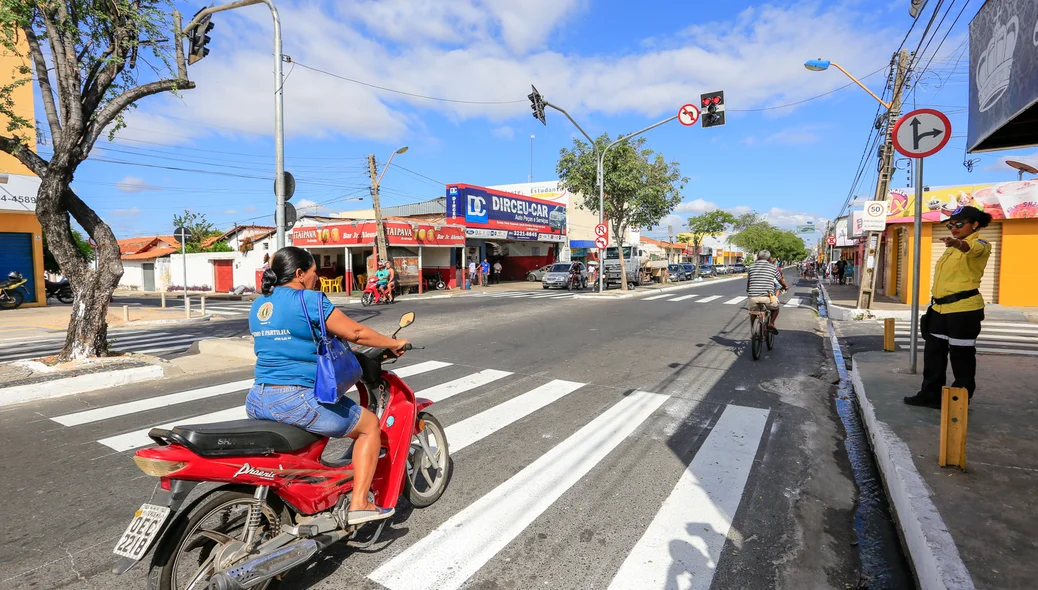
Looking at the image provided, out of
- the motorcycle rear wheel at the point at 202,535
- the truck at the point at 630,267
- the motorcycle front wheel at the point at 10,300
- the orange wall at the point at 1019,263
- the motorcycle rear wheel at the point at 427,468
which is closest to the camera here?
the motorcycle rear wheel at the point at 202,535

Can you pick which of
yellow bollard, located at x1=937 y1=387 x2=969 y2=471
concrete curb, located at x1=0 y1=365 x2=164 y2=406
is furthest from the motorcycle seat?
concrete curb, located at x1=0 y1=365 x2=164 y2=406

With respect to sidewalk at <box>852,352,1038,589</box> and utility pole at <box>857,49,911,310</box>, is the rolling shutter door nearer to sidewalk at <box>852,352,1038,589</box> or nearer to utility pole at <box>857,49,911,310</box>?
utility pole at <box>857,49,911,310</box>

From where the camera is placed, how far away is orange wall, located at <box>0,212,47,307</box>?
1858 centimetres

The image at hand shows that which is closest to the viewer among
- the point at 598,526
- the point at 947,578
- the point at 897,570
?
the point at 947,578

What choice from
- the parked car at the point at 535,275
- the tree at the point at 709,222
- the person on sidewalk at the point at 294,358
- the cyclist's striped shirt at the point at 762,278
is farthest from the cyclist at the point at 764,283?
the tree at the point at 709,222

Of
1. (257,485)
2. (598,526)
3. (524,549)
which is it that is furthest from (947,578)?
(257,485)

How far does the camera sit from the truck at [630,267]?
32.1m

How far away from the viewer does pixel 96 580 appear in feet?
8.84

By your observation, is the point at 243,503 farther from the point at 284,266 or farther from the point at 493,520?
the point at 493,520

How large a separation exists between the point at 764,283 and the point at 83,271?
10273 millimetres

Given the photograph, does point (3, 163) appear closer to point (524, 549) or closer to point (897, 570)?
point (524, 549)

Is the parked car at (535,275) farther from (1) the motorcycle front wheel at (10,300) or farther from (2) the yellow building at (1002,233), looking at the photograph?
(1) the motorcycle front wheel at (10,300)

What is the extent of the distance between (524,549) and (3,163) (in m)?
23.5

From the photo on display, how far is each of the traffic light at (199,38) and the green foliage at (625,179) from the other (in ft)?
56.0
